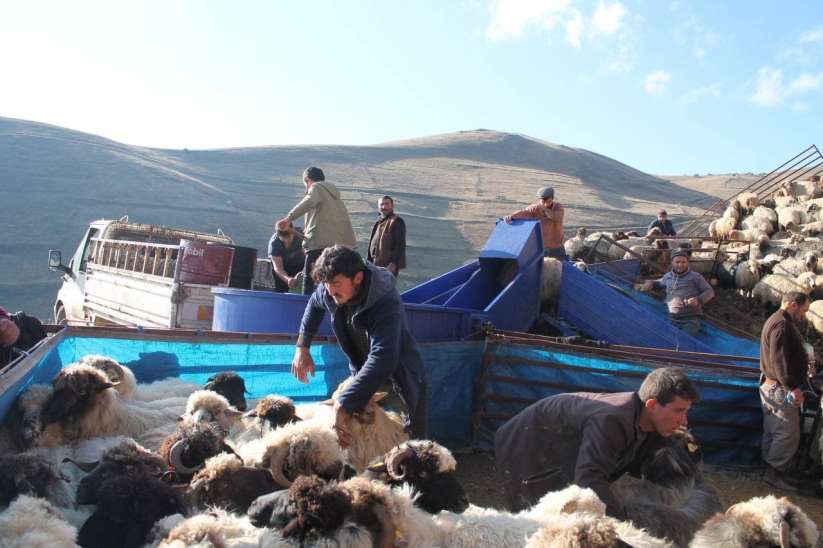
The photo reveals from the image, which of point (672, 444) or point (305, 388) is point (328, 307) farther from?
point (672, 444)

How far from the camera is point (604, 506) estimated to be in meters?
2.90

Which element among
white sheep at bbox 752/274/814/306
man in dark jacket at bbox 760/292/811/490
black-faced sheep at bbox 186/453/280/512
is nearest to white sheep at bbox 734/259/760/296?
white sheep at bbox 752/274/814/306

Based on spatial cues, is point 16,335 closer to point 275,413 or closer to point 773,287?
point 275,413

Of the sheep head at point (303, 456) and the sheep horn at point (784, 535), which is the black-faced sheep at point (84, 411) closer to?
the sheep head at point (303, 456)

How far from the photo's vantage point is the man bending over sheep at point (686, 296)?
897cm

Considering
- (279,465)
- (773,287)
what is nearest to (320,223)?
(279,465)

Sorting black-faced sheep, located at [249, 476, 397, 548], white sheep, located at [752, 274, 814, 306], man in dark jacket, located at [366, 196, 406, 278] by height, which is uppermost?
man in dark jacket, located at [366, 196, 406, 278]

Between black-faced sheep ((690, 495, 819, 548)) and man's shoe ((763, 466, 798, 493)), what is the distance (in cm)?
391

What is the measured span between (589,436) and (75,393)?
333 centimetres

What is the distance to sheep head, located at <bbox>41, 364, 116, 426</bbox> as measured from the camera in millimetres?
4242

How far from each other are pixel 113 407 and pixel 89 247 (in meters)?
8.33

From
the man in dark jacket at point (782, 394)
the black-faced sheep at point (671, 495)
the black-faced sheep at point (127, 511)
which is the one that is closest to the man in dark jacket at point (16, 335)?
the black-faced sheep at point (127, 511)

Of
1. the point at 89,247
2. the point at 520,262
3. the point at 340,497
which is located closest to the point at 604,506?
the point at 340,497

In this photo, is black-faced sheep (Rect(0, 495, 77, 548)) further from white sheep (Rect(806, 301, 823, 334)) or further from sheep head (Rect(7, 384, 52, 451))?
white sheep (Rect(806, 301, 823, 334))
